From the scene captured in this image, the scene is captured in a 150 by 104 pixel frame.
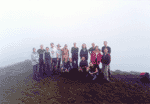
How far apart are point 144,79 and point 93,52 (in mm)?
3912

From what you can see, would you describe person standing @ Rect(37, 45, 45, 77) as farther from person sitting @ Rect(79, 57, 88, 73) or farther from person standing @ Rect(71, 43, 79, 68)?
person sitting @ Rect(79, 57, 88, 73)

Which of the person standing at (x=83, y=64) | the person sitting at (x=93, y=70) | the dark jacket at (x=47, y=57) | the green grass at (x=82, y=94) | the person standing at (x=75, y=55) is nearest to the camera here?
the green grass at (x=82, y=94)

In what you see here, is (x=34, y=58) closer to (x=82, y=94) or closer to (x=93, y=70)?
(x=93, y=70)

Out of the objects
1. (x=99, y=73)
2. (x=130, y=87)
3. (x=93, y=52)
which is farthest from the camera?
(x=93, y=52)

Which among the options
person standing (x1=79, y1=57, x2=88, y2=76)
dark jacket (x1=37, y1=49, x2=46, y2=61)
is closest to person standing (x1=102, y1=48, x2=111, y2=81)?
person standing (x1=79, y1=57, x2=88, y2=76)

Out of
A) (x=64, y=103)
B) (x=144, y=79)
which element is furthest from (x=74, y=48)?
(x=144, y=79)

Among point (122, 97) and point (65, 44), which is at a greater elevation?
point (65, 44)

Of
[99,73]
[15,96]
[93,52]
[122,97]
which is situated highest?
[93,52]

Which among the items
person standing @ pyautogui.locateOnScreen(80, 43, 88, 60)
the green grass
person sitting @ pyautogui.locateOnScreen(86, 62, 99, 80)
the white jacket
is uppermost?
person standing @ pyautogui.locateOnScreen(80, 43, 88, 60)

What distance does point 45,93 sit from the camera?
5617 millimetres

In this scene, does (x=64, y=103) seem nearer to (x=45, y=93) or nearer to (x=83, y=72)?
(x=45, y=93)

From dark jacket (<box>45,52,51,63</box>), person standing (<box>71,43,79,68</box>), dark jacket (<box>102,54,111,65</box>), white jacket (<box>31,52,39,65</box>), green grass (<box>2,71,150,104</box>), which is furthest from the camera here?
person standing (<box>71,43,79,68</box>)

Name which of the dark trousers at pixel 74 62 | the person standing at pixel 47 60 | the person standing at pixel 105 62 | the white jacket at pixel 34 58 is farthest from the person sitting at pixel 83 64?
the white jacket at pixel 34 58

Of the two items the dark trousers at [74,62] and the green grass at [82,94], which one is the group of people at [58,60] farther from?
the green grass at [82,94]
